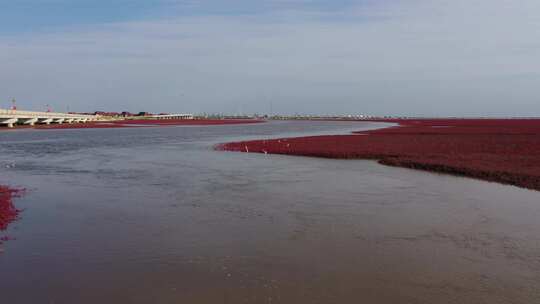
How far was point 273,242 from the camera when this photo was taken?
38.1ft

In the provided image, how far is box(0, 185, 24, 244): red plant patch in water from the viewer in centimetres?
1325

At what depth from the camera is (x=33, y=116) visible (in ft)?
319

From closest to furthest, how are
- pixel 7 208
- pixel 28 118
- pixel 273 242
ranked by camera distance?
pixel 273 242 → pixel 7 208 → pixel 28 118

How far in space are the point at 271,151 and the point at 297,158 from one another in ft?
14.6

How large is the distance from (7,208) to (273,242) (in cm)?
889

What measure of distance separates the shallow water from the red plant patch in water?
412mm

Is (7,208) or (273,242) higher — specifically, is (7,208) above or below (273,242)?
above

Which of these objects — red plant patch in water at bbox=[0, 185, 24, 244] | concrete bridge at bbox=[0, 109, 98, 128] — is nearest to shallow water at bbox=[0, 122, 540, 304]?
red plant patch in water at bbox=[0, 185, 24, 244]

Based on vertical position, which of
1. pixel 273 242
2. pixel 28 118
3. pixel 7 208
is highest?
pixel 28 118

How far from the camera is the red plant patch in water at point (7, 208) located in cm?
1325

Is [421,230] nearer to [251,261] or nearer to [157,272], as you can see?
[251,261]

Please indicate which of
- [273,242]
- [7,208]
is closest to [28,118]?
[7,208]

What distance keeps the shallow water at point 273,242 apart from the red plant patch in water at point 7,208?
0.41 m

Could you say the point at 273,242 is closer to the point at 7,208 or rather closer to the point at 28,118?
the point at 7,208
